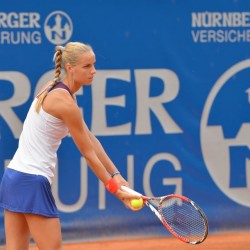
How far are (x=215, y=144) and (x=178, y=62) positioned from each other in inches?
26.7

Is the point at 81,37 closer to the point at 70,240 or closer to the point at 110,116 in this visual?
the point at 110,116

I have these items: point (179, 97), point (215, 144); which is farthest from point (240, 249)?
point (179, 97)

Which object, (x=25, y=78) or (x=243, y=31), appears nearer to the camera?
(x=25, y=78)

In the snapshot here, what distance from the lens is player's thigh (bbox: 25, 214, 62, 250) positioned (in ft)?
12.9

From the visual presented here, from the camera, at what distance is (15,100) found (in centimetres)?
588

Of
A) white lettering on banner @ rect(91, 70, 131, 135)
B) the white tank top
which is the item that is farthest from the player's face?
white lettering on banner @ rect(91, 70, 131, 135)

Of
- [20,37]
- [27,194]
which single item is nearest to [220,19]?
[20,37]

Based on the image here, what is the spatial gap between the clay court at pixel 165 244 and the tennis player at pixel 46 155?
217 cm

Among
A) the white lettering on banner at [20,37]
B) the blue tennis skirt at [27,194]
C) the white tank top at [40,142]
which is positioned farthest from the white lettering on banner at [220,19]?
the blue tennis skirt at [27,194]

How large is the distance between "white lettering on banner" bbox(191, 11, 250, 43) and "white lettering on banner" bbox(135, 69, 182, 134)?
14.3 inches

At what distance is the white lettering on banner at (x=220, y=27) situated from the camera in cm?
623

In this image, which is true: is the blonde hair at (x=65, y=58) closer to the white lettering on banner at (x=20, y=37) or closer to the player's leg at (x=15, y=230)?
the player's leg at (x=15, y=230)

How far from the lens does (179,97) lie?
625 centimetres

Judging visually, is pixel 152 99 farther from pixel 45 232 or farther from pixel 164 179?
pixel 45 232
